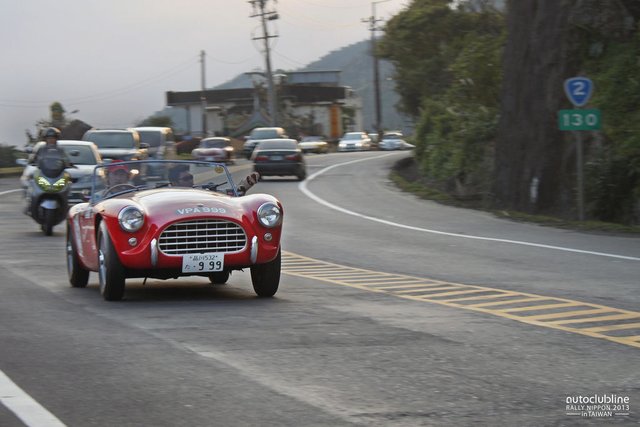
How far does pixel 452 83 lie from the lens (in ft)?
141

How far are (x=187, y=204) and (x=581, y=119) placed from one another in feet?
41.7

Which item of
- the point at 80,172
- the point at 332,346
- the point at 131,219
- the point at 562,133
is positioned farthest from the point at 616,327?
the point at 80,172

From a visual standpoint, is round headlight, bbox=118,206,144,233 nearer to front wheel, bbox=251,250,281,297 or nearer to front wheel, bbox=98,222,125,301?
front wheel, bbox=98,222,125,301

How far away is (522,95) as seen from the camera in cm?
2636

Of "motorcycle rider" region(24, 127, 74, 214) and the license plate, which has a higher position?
"motorcycle rider" region(24, 127, 74, 214)

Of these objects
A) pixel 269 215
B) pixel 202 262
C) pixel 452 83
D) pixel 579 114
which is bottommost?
pixel 202 262

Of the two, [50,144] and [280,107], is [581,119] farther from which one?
[280,107]

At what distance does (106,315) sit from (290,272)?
4609 mm

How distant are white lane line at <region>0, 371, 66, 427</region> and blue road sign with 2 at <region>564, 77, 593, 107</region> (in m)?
16.6

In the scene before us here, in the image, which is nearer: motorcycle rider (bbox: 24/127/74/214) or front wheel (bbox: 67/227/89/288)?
front wheel (bbox: 67/227/89/288)

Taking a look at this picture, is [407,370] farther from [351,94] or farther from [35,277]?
[351,94]

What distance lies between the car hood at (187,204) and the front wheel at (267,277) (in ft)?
1.89

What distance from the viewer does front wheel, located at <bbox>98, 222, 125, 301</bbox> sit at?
9852mm

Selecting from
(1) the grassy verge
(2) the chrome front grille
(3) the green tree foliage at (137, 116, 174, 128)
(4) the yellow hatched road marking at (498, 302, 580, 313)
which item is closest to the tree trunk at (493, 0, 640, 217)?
(4) the yellow hatched road marking at (498, 302, 580, 313)
